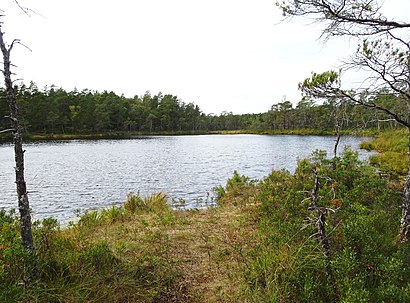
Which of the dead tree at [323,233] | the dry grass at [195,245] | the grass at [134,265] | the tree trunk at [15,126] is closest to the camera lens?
the tree trunk at [15,126]

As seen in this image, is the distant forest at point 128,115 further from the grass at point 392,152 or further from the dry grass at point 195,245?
the dry grass at point 195,245

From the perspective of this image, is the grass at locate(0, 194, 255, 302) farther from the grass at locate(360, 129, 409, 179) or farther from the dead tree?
the grass at locate(360, 129, 409, 179)

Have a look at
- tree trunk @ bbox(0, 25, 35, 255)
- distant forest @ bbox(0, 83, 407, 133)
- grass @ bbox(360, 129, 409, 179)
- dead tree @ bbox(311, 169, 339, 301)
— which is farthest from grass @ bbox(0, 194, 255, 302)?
distant forest @ bbox(0, 83, 407, 133)

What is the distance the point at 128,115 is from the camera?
9344cm

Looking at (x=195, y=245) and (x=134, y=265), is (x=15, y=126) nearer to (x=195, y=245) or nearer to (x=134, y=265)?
(x=134, y=265)

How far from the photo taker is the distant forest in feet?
222

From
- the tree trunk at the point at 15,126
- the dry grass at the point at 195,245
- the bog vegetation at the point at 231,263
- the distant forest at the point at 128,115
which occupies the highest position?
the distant forest at the point at 128,115

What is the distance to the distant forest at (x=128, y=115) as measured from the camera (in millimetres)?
67812

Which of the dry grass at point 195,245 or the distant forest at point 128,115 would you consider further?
the distant forest at point 128,115

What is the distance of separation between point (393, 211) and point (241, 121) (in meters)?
123

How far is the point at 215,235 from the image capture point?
6.70 meters

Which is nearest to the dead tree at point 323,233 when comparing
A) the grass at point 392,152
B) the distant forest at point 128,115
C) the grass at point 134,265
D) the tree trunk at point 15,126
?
the grass at point 134,265

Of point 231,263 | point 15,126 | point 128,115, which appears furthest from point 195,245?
point 128,115

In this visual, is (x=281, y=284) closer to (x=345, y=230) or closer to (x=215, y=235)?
(x=345, y=230)
